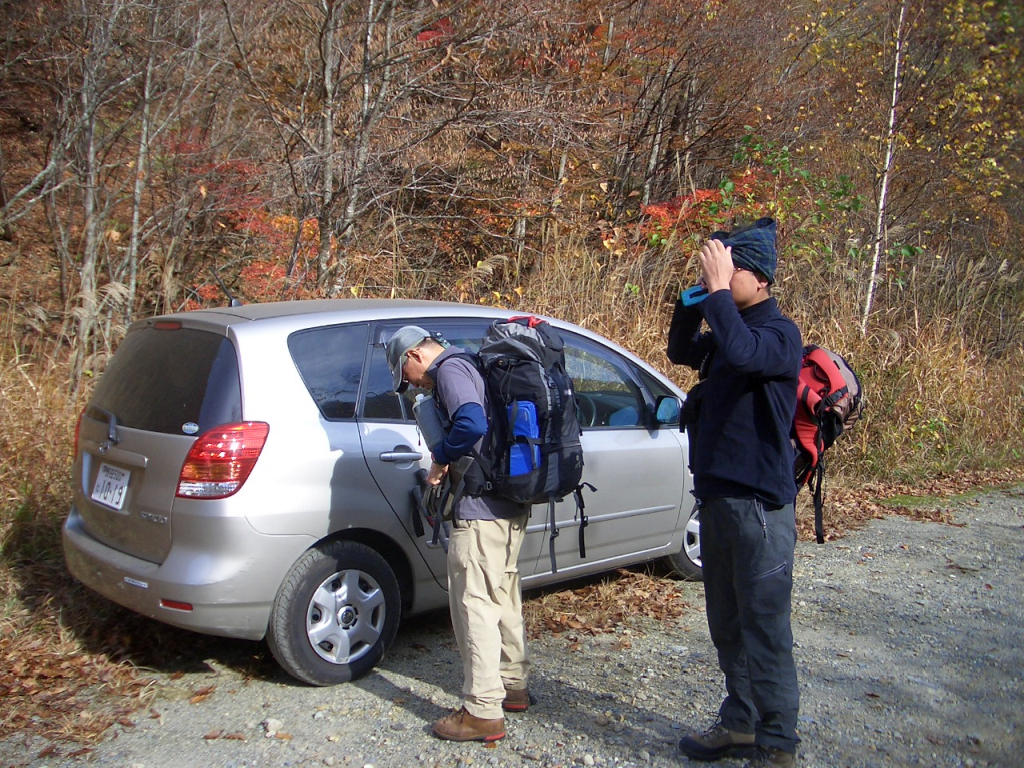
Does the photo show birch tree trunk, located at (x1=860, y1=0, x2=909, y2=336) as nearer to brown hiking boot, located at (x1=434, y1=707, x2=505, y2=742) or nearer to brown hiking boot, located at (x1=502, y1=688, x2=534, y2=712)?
brown hiking boot, located at (x1=502, y1=688, x2=534, y2=712)

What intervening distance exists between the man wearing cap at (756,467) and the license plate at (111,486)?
8.54 feet

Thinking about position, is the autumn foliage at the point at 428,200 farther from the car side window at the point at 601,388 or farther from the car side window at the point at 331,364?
the car side window at the point at 601,388

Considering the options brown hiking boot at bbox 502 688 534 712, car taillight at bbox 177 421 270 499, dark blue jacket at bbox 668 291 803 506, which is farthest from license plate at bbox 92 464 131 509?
dark blue jacket at bbox 668 291 803 506

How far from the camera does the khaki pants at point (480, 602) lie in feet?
11.8

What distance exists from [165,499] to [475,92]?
659 cm

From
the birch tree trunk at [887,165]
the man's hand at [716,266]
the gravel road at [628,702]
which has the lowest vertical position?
the gravel road at [628,702]

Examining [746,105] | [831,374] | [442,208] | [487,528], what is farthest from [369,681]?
[746,105]

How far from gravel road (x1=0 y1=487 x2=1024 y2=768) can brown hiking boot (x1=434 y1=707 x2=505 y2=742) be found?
6 cm

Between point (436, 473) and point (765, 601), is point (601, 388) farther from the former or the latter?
point (765, 601)

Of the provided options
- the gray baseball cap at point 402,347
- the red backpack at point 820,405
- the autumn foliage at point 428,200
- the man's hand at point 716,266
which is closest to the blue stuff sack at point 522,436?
the gray baseball cap at point 402,347

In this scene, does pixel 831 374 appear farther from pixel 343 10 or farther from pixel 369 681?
pixel 343 10

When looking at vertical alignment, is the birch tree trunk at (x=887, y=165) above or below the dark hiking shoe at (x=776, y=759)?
above

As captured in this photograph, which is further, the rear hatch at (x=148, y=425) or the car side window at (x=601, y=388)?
the car side window at (x=601, y=388)

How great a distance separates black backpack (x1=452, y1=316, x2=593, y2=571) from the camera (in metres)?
3.57
